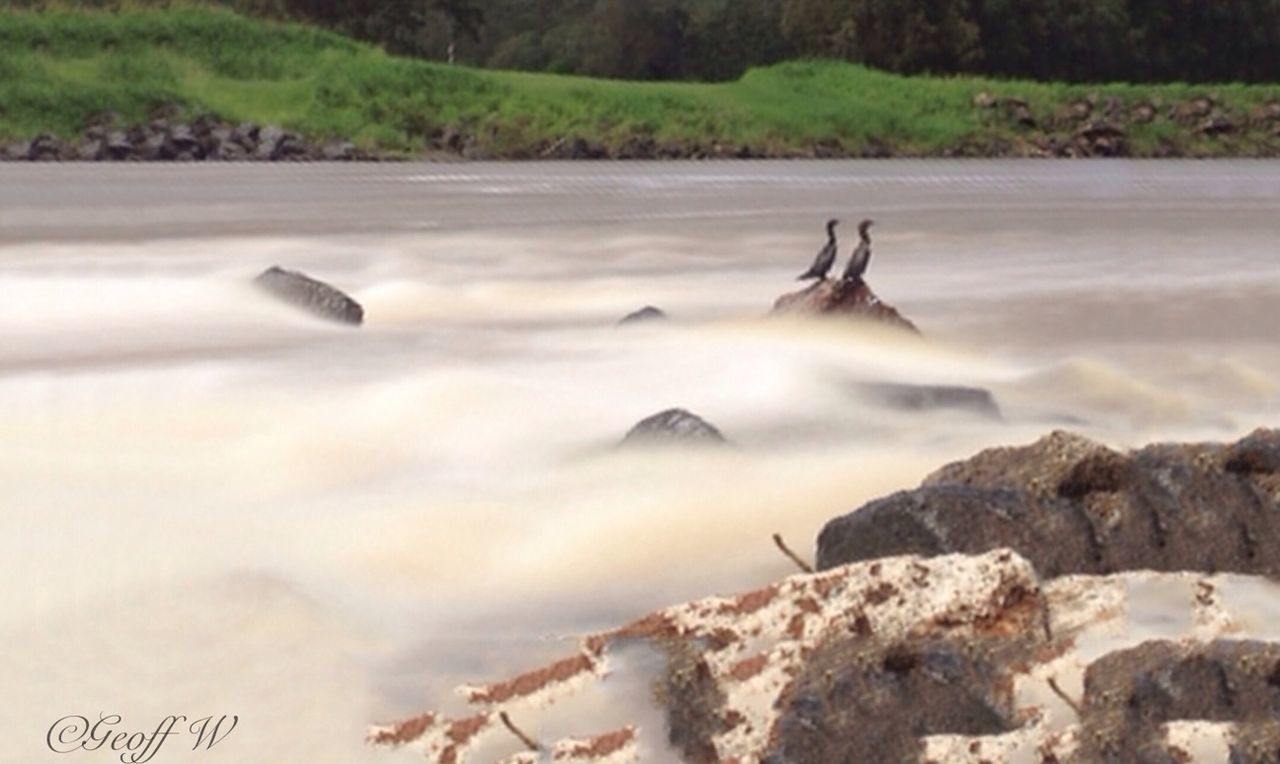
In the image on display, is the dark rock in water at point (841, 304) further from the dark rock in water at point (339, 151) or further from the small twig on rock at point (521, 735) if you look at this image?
the dark rock in water at point (339, 151)

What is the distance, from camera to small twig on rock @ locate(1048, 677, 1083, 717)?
3.24 meters

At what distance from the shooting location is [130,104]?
128ft

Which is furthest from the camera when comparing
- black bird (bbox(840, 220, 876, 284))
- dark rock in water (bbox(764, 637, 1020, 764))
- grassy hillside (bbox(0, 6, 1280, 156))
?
grassy hillside (bbox(0, 6, 1280, 156))

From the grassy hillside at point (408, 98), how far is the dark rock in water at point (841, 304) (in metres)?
29.5

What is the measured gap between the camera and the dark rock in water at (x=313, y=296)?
11.0 meters

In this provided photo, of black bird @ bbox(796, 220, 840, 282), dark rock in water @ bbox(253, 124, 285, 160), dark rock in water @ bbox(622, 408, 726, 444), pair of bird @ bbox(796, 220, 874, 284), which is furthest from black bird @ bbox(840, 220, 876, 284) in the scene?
dark rock in water @ bbox(253, 124, 285, 160)

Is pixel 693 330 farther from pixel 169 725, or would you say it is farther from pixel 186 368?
pixel 169 725

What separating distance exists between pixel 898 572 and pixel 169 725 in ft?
4.53

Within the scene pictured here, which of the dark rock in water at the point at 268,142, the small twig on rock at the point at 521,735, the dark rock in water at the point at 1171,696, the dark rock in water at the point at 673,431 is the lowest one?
the dark rock in water at the point at 268,142

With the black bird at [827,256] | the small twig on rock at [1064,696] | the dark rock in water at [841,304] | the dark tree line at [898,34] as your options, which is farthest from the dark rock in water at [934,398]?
the dark tree line at [898,34]

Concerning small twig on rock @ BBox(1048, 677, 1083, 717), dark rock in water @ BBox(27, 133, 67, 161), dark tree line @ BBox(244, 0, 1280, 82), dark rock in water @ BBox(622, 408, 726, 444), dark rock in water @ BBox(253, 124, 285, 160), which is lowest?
dark rock in water @ BBox(27, 133, 67, 161)

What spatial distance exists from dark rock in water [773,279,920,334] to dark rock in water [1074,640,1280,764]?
5815mm

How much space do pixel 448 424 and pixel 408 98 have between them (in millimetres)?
35038

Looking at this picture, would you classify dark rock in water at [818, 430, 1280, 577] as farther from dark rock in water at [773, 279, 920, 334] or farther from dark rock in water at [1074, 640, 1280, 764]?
dark rock in water at [773, 279, 920, 334]
